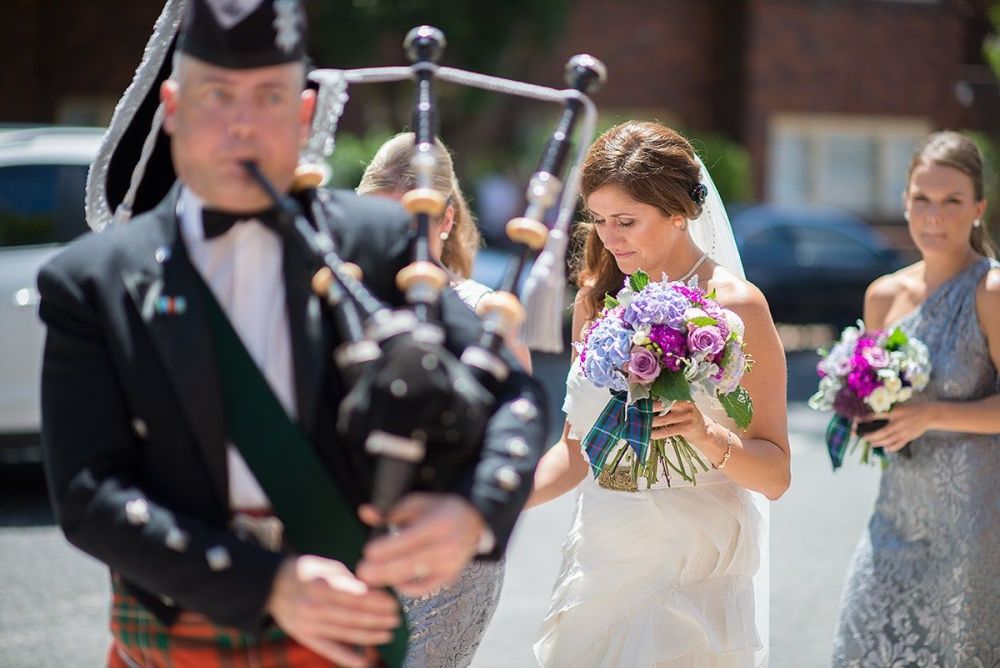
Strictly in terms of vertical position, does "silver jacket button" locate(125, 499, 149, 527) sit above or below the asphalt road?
above

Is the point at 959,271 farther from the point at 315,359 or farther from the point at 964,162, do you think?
the point at 315,359

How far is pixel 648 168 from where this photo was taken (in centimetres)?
354

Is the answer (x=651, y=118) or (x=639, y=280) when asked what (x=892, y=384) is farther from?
(x=651, y=118)

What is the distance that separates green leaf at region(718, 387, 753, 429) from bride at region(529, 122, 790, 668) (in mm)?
47

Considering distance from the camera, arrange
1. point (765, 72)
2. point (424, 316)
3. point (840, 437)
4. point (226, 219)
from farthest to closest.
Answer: point (765, 72) < point (840, 437) < point (226, 219) < point (424, 316)

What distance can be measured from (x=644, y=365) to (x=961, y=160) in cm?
192

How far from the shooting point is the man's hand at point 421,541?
5.97 ft

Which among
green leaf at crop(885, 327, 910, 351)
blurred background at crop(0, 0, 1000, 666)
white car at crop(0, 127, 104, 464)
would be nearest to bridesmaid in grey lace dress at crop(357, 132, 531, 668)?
green leaf at crop(885, 327, 910, 351)

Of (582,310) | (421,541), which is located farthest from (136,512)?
(582,310)

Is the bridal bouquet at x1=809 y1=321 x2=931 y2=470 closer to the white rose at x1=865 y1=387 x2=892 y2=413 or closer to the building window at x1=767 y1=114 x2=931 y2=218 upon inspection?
the white rose at x1=865 y1=387 x2=892 y2=413

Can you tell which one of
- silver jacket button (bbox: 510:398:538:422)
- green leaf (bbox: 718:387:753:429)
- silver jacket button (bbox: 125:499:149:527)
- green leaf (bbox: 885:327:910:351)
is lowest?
green leaf (bbox: 885:327:910:351)

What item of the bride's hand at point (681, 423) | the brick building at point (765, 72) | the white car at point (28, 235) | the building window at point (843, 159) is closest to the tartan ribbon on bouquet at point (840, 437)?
the bride's hand at point (681, 423)

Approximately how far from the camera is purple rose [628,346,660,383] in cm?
320

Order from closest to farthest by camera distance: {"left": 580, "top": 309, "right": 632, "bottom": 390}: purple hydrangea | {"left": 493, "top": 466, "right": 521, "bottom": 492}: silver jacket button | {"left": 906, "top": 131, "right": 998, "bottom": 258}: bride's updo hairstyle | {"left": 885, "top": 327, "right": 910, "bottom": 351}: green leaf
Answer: {"left": 493, "top": 466, "right": 521, "bottom": 492}: silver jacket button
{"left": 580, "top": 309, "right": 632, "bottom": 390}: purple hydrangea
{"left": 885, "top": 327, "right": 910, "bottom": 351}: green leaf
{"left": 906, "top": 131, "right": 998, "bottom": 258}: bride's updo hairstyle
